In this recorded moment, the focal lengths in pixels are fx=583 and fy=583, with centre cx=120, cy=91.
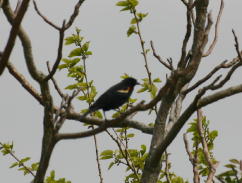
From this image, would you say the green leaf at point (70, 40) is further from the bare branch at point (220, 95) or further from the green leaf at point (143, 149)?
the bare branch at point (220, 95)

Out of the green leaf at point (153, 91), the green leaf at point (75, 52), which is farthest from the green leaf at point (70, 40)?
the green leaf at point (153, 91)

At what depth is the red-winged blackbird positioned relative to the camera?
957 cm

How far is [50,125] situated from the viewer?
15.5 feet

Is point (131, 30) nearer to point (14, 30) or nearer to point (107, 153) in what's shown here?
point (107, 153)

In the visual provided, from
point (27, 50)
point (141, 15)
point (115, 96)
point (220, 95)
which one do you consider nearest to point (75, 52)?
point (115, 96)

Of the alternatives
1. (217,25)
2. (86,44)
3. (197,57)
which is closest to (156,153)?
(197,57)

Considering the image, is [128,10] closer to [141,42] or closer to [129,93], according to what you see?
[141,42]

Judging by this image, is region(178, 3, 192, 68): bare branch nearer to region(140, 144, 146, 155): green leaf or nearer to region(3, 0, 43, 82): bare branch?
region(3, 0, 43, 82): bare branch

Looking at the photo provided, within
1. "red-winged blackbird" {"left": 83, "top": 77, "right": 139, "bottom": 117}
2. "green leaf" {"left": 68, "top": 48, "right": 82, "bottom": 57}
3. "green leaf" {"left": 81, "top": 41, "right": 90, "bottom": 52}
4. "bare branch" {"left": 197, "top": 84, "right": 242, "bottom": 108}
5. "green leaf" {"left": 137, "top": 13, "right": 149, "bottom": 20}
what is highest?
"green leaf" {"left": 137, "top": 13, "right": 149, "bottom": 20}

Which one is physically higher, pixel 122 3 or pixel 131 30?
pixel 122 3

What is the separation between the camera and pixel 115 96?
10117 millimetres

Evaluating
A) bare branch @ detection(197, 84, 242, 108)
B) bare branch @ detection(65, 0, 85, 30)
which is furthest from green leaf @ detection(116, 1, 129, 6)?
bare branch @ detection(65, 0, 85, 30)

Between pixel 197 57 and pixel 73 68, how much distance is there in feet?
12.9

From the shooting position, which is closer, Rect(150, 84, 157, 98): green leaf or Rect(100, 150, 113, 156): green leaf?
Rect(150, 84, 157, 98): green leaf
